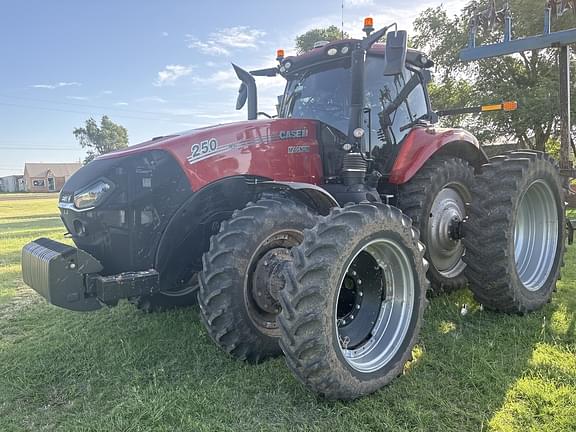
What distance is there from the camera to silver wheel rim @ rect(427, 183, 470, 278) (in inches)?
175

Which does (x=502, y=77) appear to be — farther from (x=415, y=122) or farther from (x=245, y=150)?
(x=245, y=150)

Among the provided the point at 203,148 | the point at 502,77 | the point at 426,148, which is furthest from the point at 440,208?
the point at 502,77

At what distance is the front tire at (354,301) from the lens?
2521mm

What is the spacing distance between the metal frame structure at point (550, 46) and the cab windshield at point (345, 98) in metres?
1.23

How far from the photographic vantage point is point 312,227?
10.5 ft

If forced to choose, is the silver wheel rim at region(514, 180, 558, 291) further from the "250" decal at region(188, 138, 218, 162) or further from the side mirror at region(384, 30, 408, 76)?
the "250" decal at region(188, 138, 218, 162)

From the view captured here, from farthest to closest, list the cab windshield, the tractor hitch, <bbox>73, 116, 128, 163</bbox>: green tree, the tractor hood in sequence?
<bbox>73, 116, 128, 163</bbox>: green tree, the cab windshield, the tractor hood, the tractor hitch

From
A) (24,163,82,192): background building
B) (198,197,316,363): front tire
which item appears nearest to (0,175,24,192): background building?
(24,163,82,192): background building

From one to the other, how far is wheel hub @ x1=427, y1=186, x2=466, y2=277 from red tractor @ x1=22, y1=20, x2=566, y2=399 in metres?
0.02

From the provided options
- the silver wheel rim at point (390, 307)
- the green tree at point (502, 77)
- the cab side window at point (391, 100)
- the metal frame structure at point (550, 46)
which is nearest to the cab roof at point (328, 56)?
the cab side window at point (391, 100)

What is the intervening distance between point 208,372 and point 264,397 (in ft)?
1.83

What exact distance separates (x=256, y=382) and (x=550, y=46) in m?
4.49

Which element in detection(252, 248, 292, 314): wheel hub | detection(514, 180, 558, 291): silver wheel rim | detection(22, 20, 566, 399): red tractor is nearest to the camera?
detection(22, 20, 566, 399): red tractor

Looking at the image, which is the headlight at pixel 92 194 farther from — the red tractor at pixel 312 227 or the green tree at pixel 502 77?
Answer: the green tree at pixel 502 77
